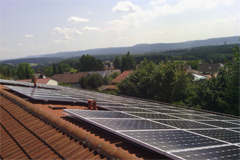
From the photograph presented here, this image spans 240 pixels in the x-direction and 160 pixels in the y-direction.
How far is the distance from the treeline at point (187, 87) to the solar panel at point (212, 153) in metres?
18.6

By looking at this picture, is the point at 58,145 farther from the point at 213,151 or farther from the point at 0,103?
the point at 0,103

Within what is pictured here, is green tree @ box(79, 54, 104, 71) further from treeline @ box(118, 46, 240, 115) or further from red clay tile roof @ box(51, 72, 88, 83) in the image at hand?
treeline @ box(118, 46, 240, 115)

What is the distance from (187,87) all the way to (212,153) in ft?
87.3

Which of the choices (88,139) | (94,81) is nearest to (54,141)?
(88,139)

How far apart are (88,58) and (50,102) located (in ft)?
339

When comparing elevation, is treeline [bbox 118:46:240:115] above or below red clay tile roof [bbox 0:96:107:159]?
below

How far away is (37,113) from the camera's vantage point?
7039mm

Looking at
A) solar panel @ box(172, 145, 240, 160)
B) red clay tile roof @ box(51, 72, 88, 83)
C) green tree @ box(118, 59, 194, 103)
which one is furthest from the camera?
red clay tile roof @ box(51, 72, 88, 83)

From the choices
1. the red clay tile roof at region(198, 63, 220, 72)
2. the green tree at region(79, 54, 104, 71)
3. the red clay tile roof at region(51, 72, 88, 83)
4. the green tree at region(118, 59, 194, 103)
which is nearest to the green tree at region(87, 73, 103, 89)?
the red clay tile roof at region(51, 72, 88, 83)

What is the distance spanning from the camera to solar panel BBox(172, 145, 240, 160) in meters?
3.48

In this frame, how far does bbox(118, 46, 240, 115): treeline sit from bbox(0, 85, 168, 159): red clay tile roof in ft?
65.9

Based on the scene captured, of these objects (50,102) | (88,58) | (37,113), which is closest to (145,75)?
(50,102)

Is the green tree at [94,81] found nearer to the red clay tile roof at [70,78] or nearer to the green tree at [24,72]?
the red clay tile roof at [70,78]

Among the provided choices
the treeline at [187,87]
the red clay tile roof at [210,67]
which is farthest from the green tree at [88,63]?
the treeline at [187,87]
